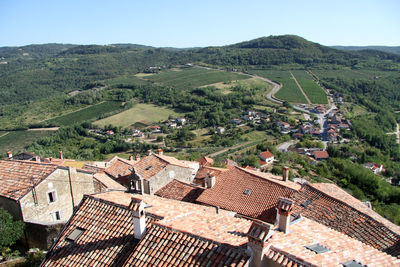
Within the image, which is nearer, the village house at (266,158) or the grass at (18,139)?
the village house at (266,158)

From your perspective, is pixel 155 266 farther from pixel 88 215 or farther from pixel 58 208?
pixel 58 208

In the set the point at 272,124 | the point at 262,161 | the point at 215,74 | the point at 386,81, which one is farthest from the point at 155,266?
the point at 215,74

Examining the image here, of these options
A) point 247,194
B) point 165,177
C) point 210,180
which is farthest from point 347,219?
point 165,177

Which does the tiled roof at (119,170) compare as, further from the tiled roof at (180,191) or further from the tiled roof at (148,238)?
the tiled roof at (148,238)

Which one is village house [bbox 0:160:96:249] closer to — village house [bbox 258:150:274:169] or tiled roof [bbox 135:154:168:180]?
tiled roof [bbox 135:154:168:180]

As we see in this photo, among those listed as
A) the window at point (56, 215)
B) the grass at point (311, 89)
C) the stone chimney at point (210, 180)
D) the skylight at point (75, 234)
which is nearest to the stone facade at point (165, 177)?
the stone chimney at point (210, 180)

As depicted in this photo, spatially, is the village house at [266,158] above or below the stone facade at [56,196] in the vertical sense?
below
